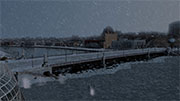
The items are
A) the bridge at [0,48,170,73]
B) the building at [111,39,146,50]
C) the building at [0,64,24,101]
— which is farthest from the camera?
the building at [111,39,146,50]

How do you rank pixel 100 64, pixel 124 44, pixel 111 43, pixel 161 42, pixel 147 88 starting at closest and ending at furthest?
pixel 147 88, pixel 100 64, pixel 124 44, pixel 111 43, pixel 161 42

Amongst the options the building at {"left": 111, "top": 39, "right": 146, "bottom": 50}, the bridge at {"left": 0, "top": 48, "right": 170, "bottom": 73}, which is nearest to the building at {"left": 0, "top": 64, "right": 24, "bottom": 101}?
the bridge at {"left": 0, "top": 48, "right": 170, "bottom": 73}

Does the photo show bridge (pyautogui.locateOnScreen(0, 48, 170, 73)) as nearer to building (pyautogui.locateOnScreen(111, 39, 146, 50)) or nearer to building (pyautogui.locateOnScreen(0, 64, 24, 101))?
building (pyautogui.locateOnScreen(0, 64, 24, 101))

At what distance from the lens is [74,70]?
88.4 feet

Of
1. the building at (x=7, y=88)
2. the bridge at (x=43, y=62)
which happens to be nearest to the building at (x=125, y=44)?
the bridge at (x=43, y=62)

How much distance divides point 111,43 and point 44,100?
8191cm

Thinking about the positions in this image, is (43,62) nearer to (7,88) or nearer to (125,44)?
(7,88)

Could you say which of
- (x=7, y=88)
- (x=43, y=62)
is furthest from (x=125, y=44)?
(x=7, y=88)

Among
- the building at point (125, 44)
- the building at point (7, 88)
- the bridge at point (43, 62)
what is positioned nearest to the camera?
the building at point (7, 88)

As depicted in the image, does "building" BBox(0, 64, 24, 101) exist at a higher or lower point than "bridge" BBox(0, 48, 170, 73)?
higher

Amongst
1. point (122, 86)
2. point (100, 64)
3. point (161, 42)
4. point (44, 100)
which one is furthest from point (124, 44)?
point (44, 100)

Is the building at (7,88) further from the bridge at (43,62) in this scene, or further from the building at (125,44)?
the building at (125,44)

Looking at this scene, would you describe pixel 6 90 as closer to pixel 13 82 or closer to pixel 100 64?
pixel 13 82

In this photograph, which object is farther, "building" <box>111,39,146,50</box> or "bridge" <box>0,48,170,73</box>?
"building" <box>111,39,146,50</box>
